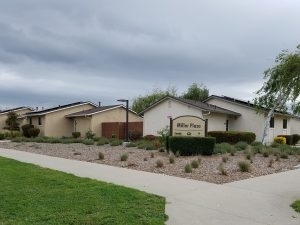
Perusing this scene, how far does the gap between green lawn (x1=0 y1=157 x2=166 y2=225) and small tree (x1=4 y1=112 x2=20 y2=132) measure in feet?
146

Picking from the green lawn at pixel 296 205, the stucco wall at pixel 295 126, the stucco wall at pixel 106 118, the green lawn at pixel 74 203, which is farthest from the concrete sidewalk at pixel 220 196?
the stucco wall at pixel 295 126

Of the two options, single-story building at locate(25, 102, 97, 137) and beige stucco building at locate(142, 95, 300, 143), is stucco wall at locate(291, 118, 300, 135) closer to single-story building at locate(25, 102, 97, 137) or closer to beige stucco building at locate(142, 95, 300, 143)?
beige stucco building at locate(142, 95, 300, 143)

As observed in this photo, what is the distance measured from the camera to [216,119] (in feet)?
119

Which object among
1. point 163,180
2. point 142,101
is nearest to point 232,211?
point 163,180

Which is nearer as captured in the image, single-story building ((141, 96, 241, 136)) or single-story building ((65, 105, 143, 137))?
single-story building ((141, 96, 241, 136))

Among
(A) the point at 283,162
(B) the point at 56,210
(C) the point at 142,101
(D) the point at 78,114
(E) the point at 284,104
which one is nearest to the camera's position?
(B) the point at 56,210

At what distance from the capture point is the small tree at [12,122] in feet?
177

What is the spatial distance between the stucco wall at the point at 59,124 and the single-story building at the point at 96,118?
569mm

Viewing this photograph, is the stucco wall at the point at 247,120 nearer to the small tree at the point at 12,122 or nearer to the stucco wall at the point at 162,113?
the stucco wall at the point at 162,113

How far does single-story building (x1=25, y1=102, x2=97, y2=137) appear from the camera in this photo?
46812 millimetres

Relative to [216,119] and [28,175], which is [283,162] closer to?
[28,175]

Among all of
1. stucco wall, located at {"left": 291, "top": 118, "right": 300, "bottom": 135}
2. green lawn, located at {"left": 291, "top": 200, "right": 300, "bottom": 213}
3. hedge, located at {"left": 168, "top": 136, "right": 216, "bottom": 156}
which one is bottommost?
green lawn, located at {"left": 291, "top": 200, "right": 300, "bottom": 213}

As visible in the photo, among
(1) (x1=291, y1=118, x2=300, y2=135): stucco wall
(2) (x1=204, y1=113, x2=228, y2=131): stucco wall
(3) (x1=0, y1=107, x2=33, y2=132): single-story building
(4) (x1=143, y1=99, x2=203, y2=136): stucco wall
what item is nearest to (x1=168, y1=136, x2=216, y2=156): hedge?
(4) (x1=143, y1=99, x2=203, y2=136): stucco wall

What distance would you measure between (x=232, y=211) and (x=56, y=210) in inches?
126
